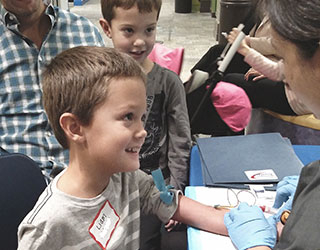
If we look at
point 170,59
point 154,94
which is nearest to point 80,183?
point 154,94

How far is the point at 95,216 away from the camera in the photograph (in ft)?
3.29

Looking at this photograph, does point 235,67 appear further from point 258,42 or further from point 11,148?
point 11,148

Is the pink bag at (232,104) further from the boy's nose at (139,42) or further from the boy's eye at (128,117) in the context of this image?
the boy's eye at (128,117)

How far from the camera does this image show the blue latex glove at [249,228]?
101cm

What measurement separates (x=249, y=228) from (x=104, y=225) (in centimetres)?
39

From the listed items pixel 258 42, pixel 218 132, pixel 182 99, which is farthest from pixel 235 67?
pixel 182 99

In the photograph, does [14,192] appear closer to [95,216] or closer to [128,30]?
[95,216]

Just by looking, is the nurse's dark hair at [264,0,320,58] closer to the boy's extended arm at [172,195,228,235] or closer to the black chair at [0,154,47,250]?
the boy's extended arm at [172,195,228,235]

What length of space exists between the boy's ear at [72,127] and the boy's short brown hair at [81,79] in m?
0.01

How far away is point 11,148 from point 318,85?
52.7 inches

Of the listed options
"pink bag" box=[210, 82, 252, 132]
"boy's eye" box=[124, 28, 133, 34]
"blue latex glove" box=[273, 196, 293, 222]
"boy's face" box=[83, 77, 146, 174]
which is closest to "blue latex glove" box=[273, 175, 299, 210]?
"blue latex glove" box=[273, 196, 293, 222]

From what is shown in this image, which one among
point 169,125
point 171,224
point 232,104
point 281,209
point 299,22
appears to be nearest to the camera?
point 299,22

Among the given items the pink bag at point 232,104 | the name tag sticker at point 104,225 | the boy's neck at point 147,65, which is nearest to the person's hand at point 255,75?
the pink bag at point 232,104

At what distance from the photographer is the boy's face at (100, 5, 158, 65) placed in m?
1.57
